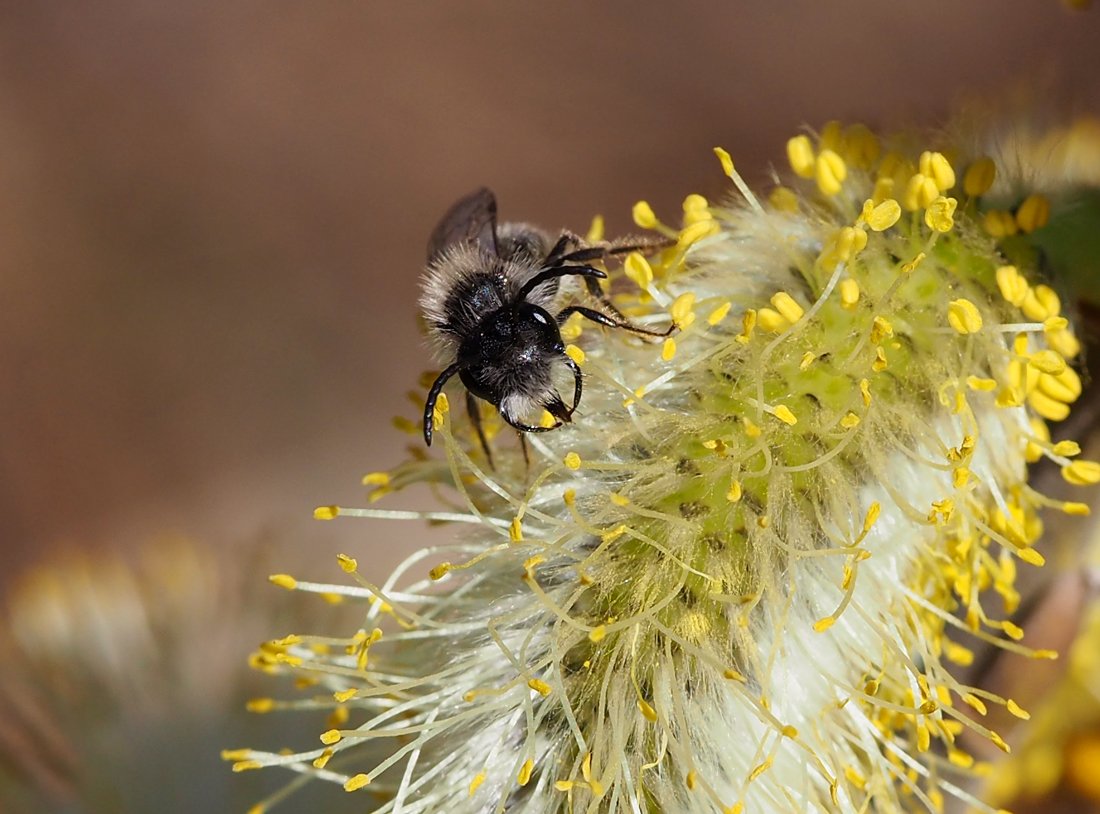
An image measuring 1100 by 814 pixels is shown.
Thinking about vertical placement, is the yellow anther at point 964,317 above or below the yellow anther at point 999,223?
below

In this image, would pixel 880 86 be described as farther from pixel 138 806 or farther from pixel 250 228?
pixel 138 806

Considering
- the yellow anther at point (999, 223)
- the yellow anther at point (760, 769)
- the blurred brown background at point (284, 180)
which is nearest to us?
the yellow anther at point (760, 769)

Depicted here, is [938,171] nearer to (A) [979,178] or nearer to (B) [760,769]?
(A) [979,178]

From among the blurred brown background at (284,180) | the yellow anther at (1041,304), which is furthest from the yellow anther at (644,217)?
the blurred brown background at (284,180)

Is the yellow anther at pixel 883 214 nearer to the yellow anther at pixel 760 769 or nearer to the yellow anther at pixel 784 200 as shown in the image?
the yellow anther at pixel 784 200

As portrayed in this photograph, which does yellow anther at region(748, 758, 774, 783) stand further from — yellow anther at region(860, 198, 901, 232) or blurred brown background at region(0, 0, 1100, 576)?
blurred brown background at region(0, 0, 1100, 576)

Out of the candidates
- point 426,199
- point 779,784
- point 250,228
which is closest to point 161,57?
point 250,228

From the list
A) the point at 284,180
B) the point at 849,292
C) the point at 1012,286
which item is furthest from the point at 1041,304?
the point at 284,180
